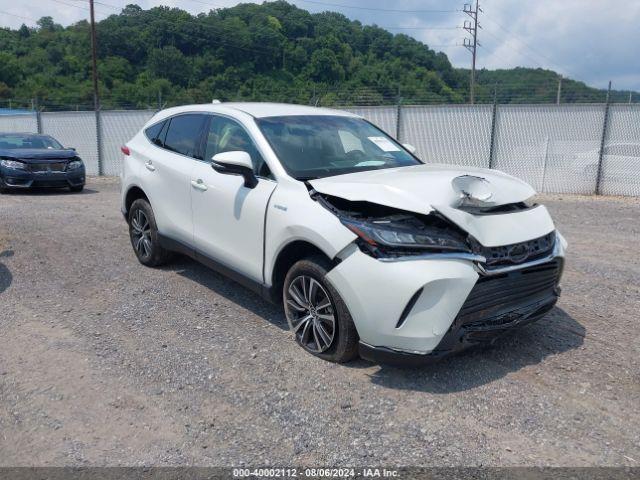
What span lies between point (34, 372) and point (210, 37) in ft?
181

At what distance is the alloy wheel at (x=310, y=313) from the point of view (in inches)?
150

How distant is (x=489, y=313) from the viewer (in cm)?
353

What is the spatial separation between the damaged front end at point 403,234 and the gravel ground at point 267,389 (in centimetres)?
89

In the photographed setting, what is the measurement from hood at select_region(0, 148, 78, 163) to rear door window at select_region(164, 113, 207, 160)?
Answer: 26.1 feet

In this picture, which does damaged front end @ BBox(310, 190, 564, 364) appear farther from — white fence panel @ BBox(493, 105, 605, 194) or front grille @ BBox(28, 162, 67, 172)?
white fence panel @ BBox(493, 105, 605, 194)

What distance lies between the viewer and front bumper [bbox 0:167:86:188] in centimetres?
1208

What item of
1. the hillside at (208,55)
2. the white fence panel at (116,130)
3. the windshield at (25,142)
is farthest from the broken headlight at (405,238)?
the hillside at (208,55)

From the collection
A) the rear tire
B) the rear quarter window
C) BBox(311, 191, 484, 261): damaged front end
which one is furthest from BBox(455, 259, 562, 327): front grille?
the rear quarter window

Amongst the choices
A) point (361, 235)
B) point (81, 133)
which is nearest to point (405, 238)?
point (361, 235)

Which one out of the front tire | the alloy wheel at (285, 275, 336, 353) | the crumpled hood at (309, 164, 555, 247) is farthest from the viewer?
the alloy wheel at (285, 275, 336, 353)

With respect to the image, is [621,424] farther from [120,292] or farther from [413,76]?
[413,76]

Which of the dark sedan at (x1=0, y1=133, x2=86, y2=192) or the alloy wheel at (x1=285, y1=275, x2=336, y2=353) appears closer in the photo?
the alloy wheel at (x1=285, y1=275, x2=336, y2=353)

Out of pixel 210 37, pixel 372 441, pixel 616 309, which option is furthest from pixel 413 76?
pixel 372 441

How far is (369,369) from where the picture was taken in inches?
151
